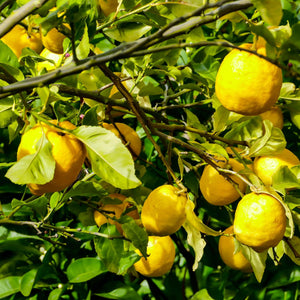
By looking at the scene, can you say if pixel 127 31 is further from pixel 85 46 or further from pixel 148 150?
pixel 148 150

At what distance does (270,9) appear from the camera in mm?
571

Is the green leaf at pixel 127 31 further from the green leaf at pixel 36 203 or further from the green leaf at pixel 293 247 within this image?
the green leaf at pixel 293 247

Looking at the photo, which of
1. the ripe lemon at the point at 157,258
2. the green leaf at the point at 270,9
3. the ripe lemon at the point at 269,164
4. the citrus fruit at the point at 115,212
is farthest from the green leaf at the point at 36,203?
the green leaf at the point at 270,9

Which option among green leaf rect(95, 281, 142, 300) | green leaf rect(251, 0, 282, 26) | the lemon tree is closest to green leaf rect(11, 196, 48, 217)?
the lemon tree

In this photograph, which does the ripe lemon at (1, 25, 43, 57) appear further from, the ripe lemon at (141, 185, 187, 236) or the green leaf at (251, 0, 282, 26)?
the green leaf at (251, 0, 282, 26)

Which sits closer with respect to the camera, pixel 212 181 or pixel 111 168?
pixel 111 168

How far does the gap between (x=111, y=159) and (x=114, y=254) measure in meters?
0.36

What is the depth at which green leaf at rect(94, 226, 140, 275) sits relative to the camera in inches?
37.7

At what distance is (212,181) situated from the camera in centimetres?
95

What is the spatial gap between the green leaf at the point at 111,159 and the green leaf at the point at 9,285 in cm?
68

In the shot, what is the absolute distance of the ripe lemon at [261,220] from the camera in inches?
29.5

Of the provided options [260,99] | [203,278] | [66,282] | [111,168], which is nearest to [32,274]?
[66,282]

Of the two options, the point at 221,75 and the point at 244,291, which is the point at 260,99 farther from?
the point at 244,291

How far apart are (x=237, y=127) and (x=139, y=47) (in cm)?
44
